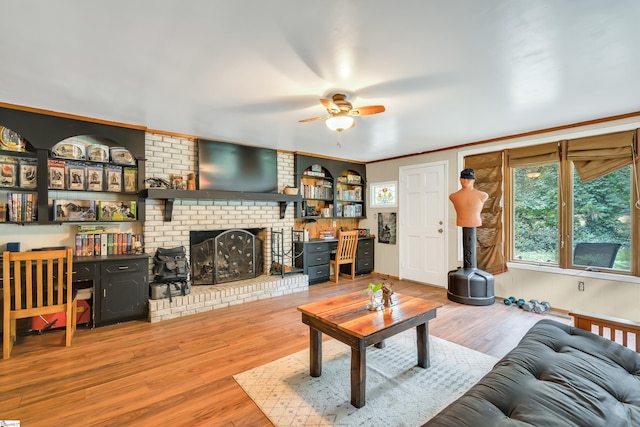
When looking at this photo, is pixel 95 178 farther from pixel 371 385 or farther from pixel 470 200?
pixel 470 200

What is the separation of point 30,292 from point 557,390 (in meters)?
3.82

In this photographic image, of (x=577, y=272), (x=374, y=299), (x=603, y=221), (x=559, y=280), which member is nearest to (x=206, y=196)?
(x=374, y=299)

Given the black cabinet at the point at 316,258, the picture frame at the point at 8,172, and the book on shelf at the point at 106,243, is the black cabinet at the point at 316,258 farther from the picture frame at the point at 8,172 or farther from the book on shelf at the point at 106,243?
the picture frame at the point at 8,172

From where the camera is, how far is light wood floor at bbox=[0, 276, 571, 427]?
187 cm

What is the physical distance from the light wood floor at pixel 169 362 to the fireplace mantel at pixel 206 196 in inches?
58.8

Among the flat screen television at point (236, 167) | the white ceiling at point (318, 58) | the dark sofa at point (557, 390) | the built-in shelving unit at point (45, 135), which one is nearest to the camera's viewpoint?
the dark sofa at point (557, 390)

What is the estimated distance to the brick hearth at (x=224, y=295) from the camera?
3.49 metres

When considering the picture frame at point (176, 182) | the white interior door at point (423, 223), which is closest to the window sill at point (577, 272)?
the white interior door at point (423, 223)

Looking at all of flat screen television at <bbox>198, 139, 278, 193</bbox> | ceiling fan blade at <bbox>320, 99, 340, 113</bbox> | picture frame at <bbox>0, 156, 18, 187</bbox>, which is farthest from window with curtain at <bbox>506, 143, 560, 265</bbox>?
picture frame at <bbox>0, 156, 18, 187</bbox>

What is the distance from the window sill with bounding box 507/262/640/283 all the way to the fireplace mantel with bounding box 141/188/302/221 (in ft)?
11.3

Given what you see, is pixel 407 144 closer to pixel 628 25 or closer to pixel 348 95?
pixel 348 95

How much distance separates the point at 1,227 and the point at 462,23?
4.61 metres

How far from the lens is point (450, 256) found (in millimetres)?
4801

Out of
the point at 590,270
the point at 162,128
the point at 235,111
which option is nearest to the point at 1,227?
the point at 162,128
